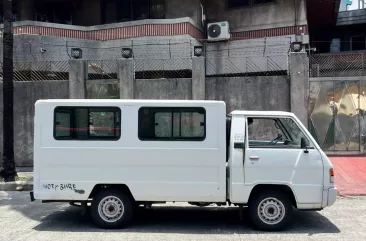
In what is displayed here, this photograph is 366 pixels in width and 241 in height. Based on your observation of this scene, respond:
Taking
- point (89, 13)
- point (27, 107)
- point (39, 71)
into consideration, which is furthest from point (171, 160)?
point (89, 13)

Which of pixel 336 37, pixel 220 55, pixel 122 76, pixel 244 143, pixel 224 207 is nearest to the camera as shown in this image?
pixel 244 143

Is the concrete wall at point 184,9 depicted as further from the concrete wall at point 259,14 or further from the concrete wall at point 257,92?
the concrete wall at point 257,92

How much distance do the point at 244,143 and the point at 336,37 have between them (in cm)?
2435

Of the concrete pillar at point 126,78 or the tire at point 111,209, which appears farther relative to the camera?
the concrete pillar at point 126,78

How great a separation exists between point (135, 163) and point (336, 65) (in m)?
12.6

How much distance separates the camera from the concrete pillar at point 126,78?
13188 millimetres

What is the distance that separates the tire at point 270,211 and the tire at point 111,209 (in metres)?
2.04

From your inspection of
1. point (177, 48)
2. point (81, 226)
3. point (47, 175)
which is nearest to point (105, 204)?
point (81, 226)

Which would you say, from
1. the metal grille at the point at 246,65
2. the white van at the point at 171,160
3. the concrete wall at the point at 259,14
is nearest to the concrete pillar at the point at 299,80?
the metal grille at the point at 246,65

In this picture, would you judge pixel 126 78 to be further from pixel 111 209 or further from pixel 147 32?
pixel 111 209

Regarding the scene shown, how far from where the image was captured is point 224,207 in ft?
26.5

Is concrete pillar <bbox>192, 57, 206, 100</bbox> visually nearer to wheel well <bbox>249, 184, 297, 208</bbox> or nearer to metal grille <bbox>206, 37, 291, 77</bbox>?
metal grille <bbox>206, 37, 291, 77</bbox>

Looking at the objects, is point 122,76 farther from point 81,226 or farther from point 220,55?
point 81,226

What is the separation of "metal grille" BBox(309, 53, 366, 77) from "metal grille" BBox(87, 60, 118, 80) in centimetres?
742
